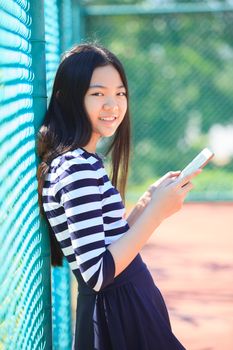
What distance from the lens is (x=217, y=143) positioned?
29.2 ft

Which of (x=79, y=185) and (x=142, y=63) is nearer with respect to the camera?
(x=79, y=185)

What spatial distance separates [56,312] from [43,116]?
0.99 metres

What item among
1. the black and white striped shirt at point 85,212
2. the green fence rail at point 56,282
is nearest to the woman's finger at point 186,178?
the black and white striped shirt at point 85,212

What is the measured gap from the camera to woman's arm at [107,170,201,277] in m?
2.17

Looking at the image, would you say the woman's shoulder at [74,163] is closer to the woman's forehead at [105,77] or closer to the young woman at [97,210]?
the young woman at [97,210]

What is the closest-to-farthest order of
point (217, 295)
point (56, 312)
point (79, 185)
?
point (79, 185)
point (56, 312)
point (217, 295)

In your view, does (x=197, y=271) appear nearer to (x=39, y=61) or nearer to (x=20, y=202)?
(x=39, y=61)

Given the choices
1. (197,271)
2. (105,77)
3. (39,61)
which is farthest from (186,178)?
(197,271)

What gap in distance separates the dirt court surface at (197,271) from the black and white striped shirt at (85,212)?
175 centimetres

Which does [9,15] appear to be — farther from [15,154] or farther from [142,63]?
[142,63]

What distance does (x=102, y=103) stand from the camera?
2406 mm

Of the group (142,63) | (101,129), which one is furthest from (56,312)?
(142,63)

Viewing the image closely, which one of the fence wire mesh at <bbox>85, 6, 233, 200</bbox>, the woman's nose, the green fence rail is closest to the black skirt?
the woman's nose

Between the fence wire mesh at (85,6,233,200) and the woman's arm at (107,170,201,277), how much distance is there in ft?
19.4
